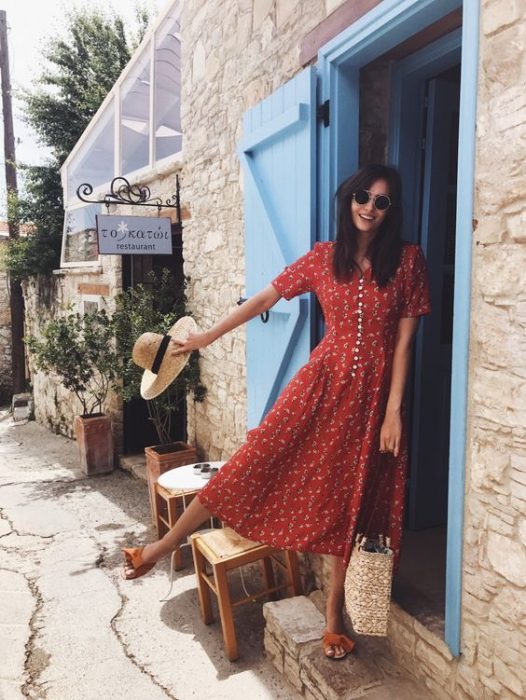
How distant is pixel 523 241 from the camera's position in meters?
1.77

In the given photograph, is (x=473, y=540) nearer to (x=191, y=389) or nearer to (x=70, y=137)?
(x=191, y=389)

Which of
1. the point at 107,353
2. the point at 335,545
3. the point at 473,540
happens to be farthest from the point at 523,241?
the point at 107,353

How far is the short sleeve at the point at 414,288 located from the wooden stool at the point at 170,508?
6.94 ft

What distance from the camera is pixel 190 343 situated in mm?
2652

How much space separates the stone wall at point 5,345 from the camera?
12742 millimetres

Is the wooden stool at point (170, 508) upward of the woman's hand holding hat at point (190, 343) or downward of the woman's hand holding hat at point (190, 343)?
downward

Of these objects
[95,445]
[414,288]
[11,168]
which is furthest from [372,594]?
[11,168]

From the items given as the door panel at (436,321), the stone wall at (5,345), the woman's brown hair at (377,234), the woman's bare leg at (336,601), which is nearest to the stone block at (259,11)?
the door panel at (436,321)

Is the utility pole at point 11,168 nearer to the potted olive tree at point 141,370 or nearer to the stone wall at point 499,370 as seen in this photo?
the potted olive tree at point 141,370

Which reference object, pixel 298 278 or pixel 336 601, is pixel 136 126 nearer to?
pixel 298 278

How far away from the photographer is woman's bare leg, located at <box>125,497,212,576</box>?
2.58 m

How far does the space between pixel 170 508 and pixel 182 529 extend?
1322 millimetres

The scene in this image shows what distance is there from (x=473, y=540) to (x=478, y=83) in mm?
1539

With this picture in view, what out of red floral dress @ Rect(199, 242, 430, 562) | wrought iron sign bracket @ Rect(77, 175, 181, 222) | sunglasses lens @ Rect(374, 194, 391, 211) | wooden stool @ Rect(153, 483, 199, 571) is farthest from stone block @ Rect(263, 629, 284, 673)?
wrought iron sign bracket @ Rect(77, 175, 181, 222)
